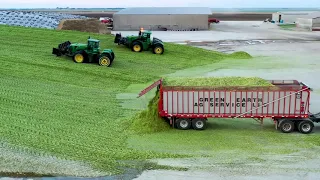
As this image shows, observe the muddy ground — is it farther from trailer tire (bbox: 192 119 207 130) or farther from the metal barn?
the metal barn

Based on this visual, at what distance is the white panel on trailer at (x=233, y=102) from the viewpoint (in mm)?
16250

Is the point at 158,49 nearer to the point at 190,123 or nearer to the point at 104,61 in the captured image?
the point at 104,61

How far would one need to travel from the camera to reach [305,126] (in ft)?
53.8

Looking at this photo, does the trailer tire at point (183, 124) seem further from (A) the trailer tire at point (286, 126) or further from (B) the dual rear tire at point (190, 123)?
(A) the trailer tire at point (286, 126)

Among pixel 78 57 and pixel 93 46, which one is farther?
pixel 93 46

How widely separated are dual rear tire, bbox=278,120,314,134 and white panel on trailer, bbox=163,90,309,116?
0.32m

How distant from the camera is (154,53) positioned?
3425 centimetres

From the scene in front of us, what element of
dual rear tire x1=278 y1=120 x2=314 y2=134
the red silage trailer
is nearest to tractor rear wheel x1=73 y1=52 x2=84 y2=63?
the red silage trailer

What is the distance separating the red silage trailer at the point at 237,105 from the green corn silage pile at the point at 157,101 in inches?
13.0

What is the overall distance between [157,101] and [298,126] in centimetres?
510

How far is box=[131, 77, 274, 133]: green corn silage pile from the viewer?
53.5 feet

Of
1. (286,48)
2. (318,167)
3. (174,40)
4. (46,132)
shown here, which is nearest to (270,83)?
(318,167)

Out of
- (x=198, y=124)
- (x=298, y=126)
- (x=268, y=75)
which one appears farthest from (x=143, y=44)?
(x=298, y=126)

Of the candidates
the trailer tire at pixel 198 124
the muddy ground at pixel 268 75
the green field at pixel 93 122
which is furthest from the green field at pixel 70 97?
the trailer tire at pixel 198 124
